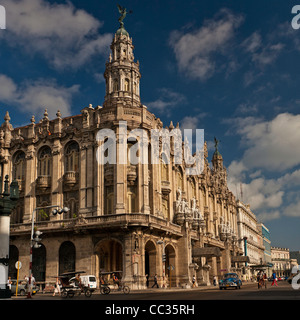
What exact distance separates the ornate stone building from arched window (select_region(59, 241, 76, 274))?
0.11 m

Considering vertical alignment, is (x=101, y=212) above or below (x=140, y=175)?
below

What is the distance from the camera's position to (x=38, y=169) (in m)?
55.4

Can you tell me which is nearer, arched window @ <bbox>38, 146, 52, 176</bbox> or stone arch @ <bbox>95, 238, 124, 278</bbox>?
stone arch @ <bbox>95, 238, 124, 278</bbox>

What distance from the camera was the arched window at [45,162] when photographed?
179 feet

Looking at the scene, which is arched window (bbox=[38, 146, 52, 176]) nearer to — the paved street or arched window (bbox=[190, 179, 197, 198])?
the paved street

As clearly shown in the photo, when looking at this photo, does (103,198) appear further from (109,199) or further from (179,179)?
(179,179)

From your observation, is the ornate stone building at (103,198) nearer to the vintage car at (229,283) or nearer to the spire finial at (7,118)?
the spire finial at (7,118)

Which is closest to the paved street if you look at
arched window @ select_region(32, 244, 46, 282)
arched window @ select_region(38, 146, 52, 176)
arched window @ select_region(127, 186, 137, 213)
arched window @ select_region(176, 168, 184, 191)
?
arched window @ select_region(127, 186, 137, 213)

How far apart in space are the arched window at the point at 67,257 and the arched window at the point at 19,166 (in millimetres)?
12364

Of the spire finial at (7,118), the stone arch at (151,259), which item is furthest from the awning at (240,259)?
the spire finial at (7,118)

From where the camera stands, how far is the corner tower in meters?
57.2
